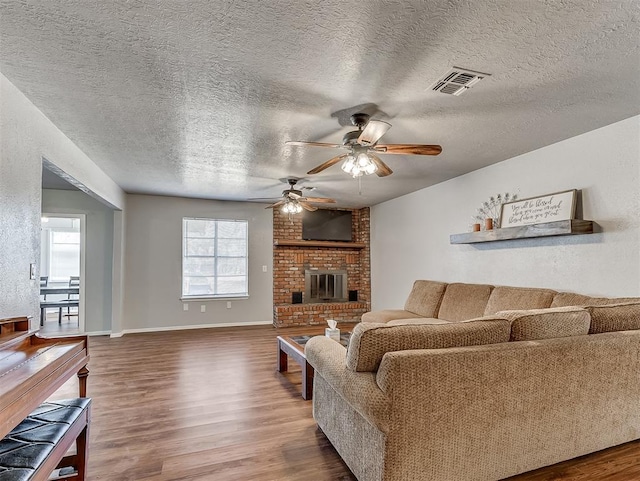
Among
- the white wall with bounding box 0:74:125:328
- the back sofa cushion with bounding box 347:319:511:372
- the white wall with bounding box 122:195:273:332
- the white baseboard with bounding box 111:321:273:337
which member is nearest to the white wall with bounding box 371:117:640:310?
the back sofa cushion with bounding box 347:319:511:372

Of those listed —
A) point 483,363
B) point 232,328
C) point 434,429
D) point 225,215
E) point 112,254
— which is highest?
point 225,215

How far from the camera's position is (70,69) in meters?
2.00

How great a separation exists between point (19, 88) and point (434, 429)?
326cm

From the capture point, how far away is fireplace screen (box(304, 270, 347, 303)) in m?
6.91

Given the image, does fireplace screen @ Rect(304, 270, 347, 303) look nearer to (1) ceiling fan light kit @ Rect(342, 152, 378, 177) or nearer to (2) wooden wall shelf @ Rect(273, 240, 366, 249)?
(2) wooden wall shelf @ Rect(273, 240, 366, 249)

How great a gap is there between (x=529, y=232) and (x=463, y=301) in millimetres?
1109

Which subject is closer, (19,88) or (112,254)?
(19,88)

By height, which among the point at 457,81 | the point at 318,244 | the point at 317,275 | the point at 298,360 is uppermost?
the point at 457,81

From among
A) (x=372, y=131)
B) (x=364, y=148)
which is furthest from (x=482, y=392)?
(x=364, y=148)

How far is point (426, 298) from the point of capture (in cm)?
460

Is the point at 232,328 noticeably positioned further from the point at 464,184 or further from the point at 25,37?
the point at 25,37

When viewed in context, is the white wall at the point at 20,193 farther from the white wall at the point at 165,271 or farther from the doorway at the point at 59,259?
the doorway at the point at 59,259

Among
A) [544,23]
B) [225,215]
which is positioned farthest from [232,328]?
[544,23]

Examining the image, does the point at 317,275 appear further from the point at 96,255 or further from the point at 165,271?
the point at 96,255
